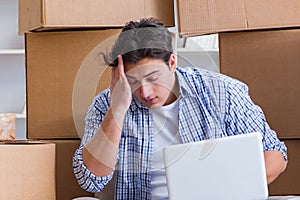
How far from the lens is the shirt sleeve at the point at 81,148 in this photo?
141 cm

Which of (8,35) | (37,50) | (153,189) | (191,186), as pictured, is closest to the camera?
(191,186)

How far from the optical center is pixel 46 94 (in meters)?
1.57

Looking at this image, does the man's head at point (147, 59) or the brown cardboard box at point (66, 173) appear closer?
the man's head at point (147, 59)

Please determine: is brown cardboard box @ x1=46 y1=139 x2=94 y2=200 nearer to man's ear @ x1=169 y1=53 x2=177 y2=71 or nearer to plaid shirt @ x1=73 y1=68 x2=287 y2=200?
plaid shirt @ x1=73 y1=68 x2=287 y2=200

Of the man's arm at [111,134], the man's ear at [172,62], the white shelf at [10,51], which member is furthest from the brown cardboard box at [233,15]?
the white shelf at [10,51]

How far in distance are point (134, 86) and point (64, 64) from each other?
0.29m

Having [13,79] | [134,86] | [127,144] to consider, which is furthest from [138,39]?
[13,79]

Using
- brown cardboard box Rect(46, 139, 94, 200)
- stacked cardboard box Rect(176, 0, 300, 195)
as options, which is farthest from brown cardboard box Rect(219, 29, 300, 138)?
brown cardboard box Rect(46, 139, 94, 200)

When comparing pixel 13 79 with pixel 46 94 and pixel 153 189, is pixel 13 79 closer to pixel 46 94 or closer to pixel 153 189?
pixel 46 94

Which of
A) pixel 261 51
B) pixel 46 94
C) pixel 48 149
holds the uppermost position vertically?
pixel 261 51

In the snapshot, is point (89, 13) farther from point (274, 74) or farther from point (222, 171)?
point (222, 171)

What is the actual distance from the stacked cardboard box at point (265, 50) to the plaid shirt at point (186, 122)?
94 mm

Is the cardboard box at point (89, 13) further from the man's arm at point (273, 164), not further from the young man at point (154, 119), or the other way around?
the man's arm at point (273, 164)

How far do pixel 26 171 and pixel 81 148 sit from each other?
0.18 meters
